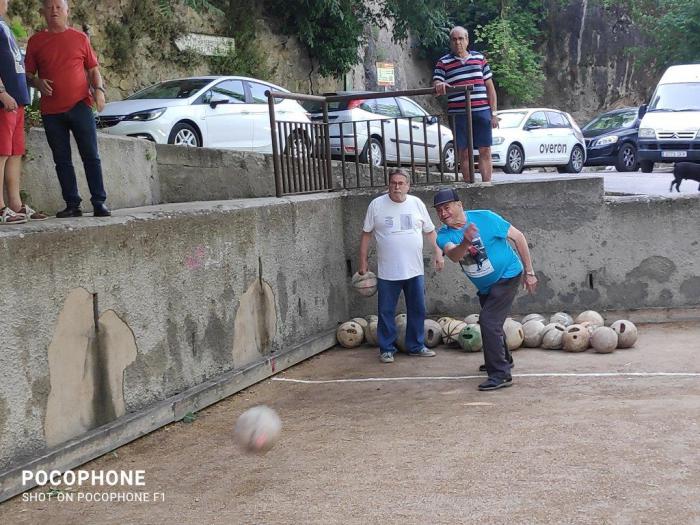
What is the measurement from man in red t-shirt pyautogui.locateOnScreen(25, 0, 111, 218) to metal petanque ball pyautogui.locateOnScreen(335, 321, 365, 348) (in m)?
3.49

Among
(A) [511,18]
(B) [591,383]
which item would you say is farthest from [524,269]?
(A) [511,18]

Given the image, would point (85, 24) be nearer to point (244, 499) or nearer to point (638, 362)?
point (638, 362)

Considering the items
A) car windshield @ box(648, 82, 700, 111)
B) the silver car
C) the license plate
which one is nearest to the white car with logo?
car windshield @ box(648, 82, 700, 111)

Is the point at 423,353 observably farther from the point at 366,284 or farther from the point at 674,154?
the point at 674,154

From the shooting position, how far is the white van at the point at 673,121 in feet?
64.1

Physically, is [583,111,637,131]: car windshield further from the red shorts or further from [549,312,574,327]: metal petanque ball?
the red shorts

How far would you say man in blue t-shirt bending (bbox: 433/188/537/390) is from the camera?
24.4ft

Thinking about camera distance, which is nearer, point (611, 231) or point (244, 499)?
point (244, 499)

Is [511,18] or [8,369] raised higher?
[511,18]

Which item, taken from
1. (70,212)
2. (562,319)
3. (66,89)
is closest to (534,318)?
(562,319)

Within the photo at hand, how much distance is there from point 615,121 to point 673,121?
4790 millimetres

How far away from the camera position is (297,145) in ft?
32.6

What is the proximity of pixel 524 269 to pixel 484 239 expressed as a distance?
0.42 m

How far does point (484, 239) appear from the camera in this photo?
7.48 metres
